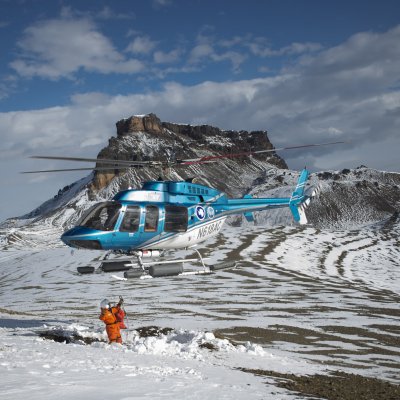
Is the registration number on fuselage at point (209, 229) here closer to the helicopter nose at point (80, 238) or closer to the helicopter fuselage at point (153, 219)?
the helicopter fuselage at point (153, 219)

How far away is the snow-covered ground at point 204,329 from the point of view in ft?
28.7

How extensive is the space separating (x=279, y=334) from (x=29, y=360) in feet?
35.0

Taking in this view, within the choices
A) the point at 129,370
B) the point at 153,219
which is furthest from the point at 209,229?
the point at 129,370

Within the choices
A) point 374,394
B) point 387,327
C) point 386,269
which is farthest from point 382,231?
point 374,394

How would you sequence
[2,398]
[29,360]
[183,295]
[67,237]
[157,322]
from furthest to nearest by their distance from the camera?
[183,295] → [157,322] → [67,237] → [29,360] → [2,398]

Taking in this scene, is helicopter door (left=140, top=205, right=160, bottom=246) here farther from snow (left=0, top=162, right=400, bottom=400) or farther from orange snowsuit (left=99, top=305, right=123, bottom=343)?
orange snowsuit (left=99, top=305, right=123, bottom=343)

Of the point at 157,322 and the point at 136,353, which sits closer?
the point at 136,353

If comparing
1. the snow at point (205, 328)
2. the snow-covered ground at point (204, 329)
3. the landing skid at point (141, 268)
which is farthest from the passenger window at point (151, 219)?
the snow-covered ground at point (204, 329)

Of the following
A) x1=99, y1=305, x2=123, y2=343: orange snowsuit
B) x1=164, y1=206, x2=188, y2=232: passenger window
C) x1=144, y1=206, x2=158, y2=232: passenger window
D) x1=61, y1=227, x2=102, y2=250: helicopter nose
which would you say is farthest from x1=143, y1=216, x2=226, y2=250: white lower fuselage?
x1=99, y1=305, x2=123, y2=343: orange snowsuit

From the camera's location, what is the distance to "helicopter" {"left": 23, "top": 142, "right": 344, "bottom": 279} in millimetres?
15070

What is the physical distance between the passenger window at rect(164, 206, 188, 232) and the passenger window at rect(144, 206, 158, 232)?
463 millimetres

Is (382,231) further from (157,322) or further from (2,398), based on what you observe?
(2,398)

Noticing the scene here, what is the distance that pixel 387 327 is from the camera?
65.8 ft

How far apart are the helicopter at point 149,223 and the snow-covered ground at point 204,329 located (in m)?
2.41
